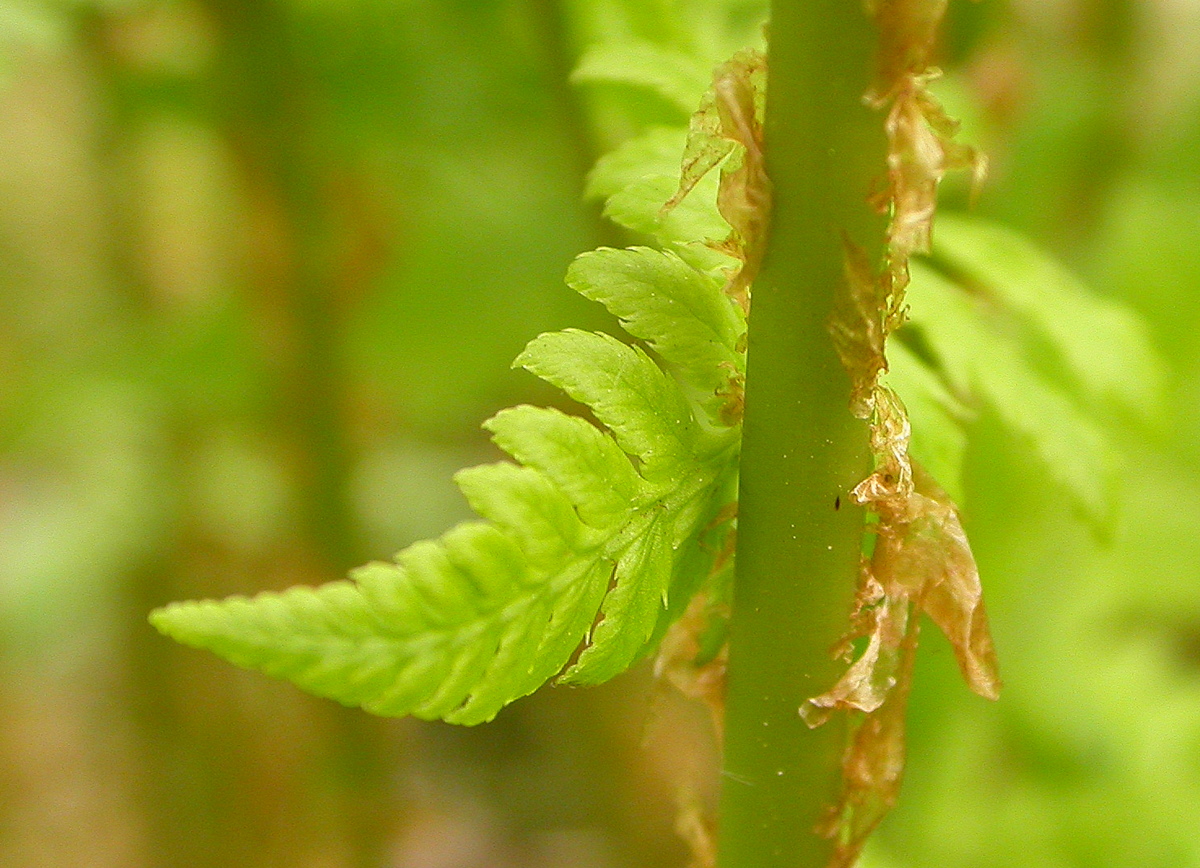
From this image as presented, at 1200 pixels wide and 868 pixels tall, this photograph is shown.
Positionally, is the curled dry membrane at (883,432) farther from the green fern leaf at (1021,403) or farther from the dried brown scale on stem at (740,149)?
the green fern leaf at (1021,403)

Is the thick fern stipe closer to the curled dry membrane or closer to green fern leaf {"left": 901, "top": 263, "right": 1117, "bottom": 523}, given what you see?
the curled dry membrane

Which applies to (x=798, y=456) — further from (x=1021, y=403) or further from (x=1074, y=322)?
(x=1074, y=322)

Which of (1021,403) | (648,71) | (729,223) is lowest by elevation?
(1021,403)

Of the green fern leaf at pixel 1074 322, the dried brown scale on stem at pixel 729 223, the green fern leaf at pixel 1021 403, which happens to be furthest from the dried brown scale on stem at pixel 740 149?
the green fern leaf at pixel 1074 322

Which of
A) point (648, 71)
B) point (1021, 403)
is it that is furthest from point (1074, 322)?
point (648, 71)

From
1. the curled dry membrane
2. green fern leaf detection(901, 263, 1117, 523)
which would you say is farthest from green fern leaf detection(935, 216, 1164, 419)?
the curled dry membrane

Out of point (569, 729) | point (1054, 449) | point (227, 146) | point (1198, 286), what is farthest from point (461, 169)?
point (1054, 449)

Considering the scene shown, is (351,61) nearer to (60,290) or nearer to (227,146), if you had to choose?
(227,146)
